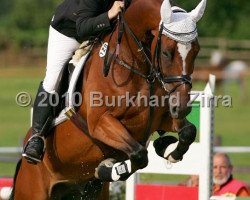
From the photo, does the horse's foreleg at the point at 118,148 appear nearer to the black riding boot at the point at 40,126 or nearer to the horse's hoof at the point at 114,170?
the horse's hoof at the point at 114,170

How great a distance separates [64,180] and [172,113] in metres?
1.50

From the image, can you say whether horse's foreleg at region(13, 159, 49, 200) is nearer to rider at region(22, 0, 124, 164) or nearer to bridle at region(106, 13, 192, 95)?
rider at region(22, 0, 124, 164)

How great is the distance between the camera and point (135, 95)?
20.6ft

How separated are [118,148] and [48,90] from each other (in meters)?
1.00

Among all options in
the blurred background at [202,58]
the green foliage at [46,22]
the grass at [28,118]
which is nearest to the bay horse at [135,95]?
the grass at [28,118]

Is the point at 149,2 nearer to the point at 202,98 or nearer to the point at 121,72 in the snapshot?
the point at 121,72

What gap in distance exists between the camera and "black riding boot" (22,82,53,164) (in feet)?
22.4

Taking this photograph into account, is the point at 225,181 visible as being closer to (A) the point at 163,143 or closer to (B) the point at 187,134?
(A) the point at 163,143

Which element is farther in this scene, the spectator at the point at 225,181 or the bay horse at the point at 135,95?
the spectator at the point at 225,181

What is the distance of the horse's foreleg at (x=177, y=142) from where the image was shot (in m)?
6.27

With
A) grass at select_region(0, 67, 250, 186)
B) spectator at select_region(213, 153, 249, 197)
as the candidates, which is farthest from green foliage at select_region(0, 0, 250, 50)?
spectator at select_region(213, 153, 249, 197)

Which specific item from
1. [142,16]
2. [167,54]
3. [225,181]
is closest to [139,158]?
[167,54]

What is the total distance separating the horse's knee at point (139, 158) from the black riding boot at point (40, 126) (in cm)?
104

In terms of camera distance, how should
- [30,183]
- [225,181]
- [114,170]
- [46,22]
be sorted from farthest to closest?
[46,22] → [225,181] → [30,183] → [114,170]
